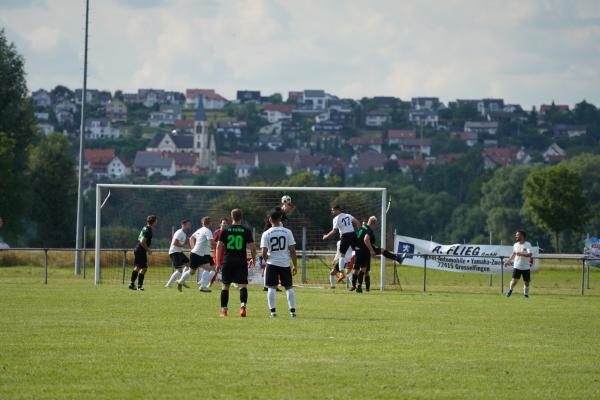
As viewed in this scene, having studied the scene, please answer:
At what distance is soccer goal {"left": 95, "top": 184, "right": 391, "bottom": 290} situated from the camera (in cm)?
3803

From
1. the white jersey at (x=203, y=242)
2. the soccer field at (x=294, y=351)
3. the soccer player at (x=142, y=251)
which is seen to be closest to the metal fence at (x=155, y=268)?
the soccer player at (x=142, y=251)

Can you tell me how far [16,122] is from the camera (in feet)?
277

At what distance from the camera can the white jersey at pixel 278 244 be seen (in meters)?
22.1

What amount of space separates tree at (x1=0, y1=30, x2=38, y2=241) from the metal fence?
23532mm

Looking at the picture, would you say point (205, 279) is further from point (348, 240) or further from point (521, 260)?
point (521, 260)

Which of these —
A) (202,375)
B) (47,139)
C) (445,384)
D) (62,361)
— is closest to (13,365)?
(62,361)

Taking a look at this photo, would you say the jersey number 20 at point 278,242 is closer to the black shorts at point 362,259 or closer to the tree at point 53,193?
the black shorts at point 362,259

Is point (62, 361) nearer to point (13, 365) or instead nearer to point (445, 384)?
point (13, 365)

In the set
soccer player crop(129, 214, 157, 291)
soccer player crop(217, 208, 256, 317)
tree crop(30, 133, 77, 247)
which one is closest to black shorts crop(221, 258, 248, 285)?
soccer player crop(217, 208, 256, 317)

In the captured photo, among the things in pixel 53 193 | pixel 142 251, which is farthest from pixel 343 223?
pixel 53 193

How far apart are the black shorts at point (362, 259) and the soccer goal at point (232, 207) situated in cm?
343

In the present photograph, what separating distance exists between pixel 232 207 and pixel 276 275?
21170mm

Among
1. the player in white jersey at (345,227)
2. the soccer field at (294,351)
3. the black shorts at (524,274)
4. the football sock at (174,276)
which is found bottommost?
the soccer field at (294,351)

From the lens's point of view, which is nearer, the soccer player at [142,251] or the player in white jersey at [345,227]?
the soccer player at [142,251]
